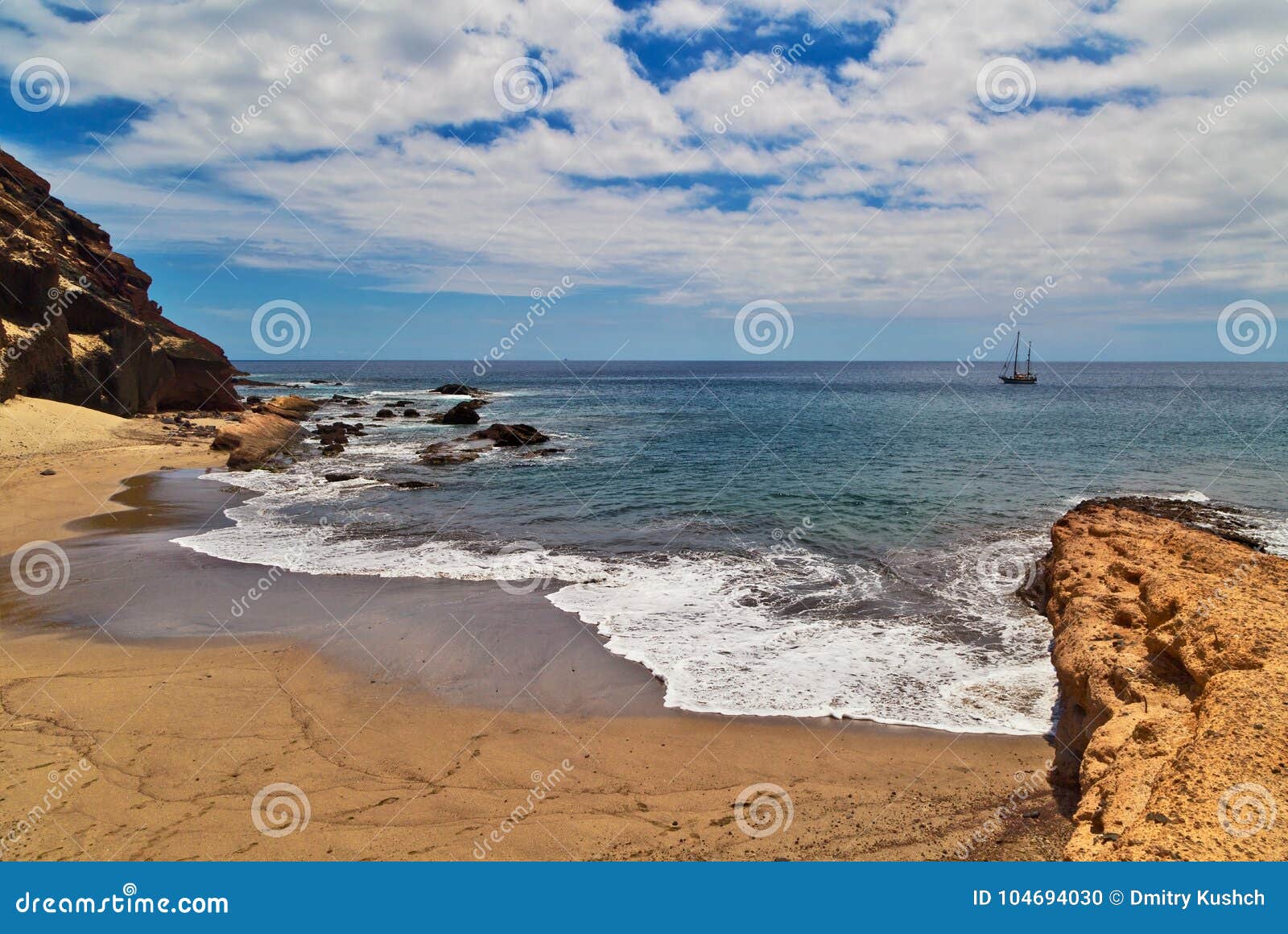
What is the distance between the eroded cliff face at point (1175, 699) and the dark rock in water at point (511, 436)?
92.9 feet

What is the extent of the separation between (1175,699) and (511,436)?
3163cm

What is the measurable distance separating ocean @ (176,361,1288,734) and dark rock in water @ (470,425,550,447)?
6.02ft

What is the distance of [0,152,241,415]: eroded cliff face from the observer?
2625 centimetres

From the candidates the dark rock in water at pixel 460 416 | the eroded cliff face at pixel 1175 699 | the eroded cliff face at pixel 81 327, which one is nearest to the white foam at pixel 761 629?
the eroded cliff face at pixel 1175 699

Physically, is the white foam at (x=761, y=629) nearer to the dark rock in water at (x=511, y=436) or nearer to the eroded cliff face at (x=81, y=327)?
the dark rock in water at (x=511, y=436)

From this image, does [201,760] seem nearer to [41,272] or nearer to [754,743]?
[754,743]

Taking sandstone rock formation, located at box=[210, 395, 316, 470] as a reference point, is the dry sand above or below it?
below

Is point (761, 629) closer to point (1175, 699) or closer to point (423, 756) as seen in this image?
point (423, 756)

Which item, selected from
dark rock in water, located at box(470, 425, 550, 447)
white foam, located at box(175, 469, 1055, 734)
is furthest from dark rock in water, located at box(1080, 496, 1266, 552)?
dark rock in water, located at box(470, 425, 550, 447)

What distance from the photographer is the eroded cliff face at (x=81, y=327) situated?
2625 centimetres

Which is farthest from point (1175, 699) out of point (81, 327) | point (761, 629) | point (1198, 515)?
point (81, 327)

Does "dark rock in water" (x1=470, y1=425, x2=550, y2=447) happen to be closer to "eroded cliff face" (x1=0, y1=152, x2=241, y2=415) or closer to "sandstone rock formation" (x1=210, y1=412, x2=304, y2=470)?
"sandstone rock formation" (x1=210, y1=412, x2=304, y2=470)

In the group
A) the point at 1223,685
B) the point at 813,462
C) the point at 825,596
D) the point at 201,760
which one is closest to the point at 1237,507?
the point at 813,462

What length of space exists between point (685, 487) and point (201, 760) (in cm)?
1781
